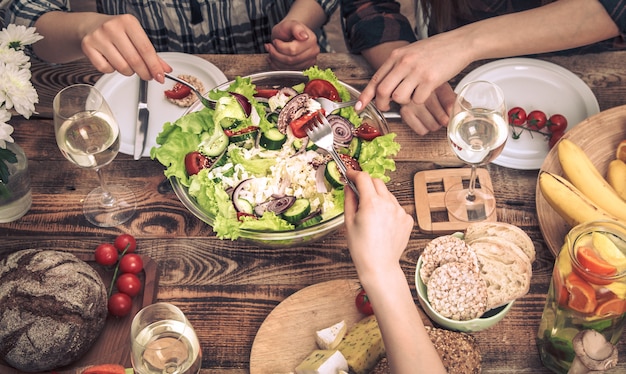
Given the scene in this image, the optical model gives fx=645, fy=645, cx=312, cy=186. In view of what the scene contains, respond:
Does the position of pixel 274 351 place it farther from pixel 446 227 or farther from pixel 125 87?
pixel 125 87

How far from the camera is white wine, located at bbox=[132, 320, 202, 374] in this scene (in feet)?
4.33

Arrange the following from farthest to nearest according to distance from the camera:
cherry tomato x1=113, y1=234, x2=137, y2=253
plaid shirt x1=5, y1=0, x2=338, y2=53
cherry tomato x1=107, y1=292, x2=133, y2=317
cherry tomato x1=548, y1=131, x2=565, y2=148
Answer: plaid shirt x1=5, y1=0, x2=338, y2=53 → cherry tomato x1=548, y1=131, x2=565, y2=148 → cherry tomato x1=113, y1=234, x2=137, y2=253 → cherry tomato x1=107, y1=292, x2=133, y2=317

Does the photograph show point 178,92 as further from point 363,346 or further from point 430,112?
point 363,346

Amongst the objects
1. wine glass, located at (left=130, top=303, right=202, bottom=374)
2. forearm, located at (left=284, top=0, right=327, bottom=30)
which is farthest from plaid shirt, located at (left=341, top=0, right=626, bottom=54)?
wine glass, located at (left=130, top=303, right=202, bottom=374)

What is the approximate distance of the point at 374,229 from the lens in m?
1.39

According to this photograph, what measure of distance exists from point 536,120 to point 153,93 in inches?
46.3

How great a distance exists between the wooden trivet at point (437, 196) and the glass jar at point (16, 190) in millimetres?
1082

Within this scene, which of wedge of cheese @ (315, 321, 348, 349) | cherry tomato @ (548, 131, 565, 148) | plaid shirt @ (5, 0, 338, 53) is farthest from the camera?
Answer: plaid shirt @ (5, 0, 338, 53)

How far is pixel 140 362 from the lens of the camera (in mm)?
1317

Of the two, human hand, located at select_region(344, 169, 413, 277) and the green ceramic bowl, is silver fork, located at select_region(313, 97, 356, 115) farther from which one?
the green ceramic bowl

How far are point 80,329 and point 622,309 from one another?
1176 mm

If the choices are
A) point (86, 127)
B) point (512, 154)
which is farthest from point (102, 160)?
point (512, 154)

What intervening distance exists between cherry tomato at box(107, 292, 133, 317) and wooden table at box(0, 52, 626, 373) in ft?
0.32

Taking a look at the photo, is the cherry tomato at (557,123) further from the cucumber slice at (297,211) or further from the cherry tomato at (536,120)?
the cucumber slice at (297,211)
